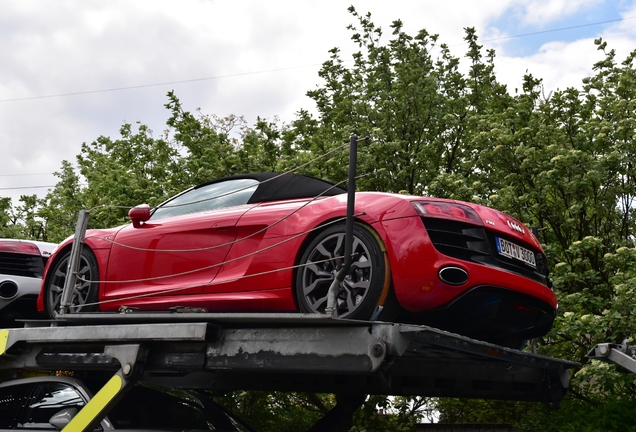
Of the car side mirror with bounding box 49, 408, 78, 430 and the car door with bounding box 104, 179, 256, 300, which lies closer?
the car side mirror with bounding box 49, 408, 78, 430

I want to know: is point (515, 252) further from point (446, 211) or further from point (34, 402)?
point (34, 402)

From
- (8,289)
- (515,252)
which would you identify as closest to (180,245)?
(515,252)

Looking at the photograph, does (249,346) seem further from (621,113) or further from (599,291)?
(621,113)

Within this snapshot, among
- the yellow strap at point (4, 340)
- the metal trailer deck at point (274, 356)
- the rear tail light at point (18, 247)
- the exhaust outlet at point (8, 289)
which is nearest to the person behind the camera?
the metal trailer deck at point (274, 356)

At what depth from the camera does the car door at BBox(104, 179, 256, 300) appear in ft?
16.0

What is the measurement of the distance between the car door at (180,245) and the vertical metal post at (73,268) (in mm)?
312

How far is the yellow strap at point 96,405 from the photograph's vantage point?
438 cm

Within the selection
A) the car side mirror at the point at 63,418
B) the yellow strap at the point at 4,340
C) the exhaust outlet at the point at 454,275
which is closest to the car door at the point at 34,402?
the car side mirror at the point at 63,418

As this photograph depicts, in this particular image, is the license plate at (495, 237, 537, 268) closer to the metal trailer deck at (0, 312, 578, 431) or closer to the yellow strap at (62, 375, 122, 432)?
the metal trailer deck at (0, 312, 578, 431)

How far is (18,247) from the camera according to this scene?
7051 millimetres

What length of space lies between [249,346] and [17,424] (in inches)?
84.1

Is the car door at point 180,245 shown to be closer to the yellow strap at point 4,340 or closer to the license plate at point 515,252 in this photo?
the yellow strap at point 4,340

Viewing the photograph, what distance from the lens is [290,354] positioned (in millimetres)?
3875

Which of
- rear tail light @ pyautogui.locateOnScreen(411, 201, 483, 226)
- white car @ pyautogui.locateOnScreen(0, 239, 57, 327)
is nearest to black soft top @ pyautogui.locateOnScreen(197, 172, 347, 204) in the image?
rear tail light @ pyautogui.locateOnScreen(411, 201, 483, 226)
